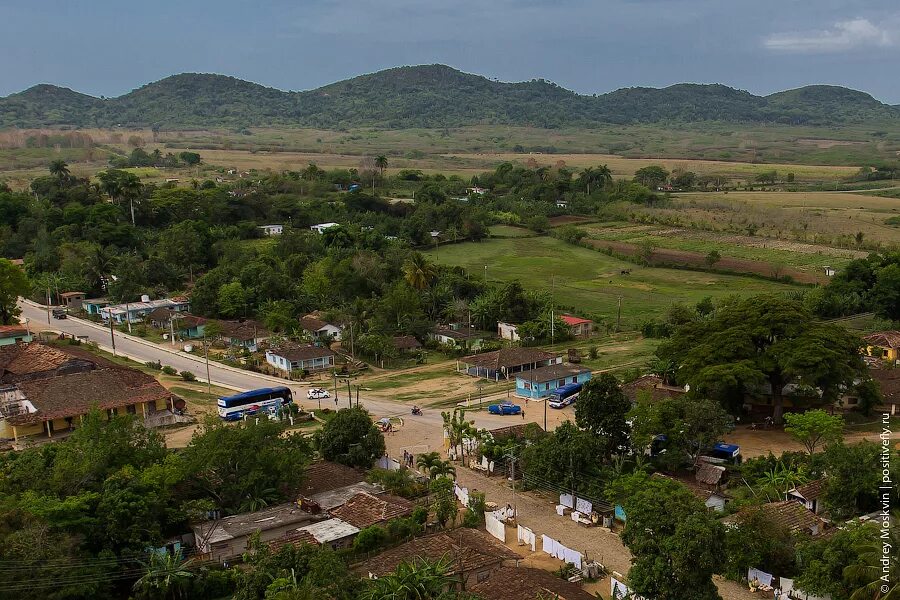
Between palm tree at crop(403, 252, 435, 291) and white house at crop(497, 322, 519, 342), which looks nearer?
white house at crop(497, 322, 519, 342)

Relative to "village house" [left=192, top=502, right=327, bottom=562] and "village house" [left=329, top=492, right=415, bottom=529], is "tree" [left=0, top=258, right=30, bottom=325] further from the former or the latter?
"village house" [left=329, top=492, right=415, bottom=529]

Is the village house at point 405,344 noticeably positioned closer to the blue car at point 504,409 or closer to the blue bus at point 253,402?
the blue bus at point 253,402

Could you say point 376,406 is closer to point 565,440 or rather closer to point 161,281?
point 565,440

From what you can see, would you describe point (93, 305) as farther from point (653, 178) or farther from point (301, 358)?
point (653, 178)

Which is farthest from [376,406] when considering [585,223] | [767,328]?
[585,223]

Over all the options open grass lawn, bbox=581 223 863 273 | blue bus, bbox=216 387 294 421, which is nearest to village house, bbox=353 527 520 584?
blue bus, bbox=216 387 294 421

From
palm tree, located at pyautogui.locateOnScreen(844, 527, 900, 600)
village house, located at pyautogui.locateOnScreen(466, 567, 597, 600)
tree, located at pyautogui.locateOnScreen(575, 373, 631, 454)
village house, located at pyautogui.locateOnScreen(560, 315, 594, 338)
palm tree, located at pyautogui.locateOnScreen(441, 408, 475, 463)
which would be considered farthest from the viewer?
village house, located at pyautogui.locateOnScreen(560, 315, 594, 338)

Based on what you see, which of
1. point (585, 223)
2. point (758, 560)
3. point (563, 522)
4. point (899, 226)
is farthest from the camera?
point (585, 223)
